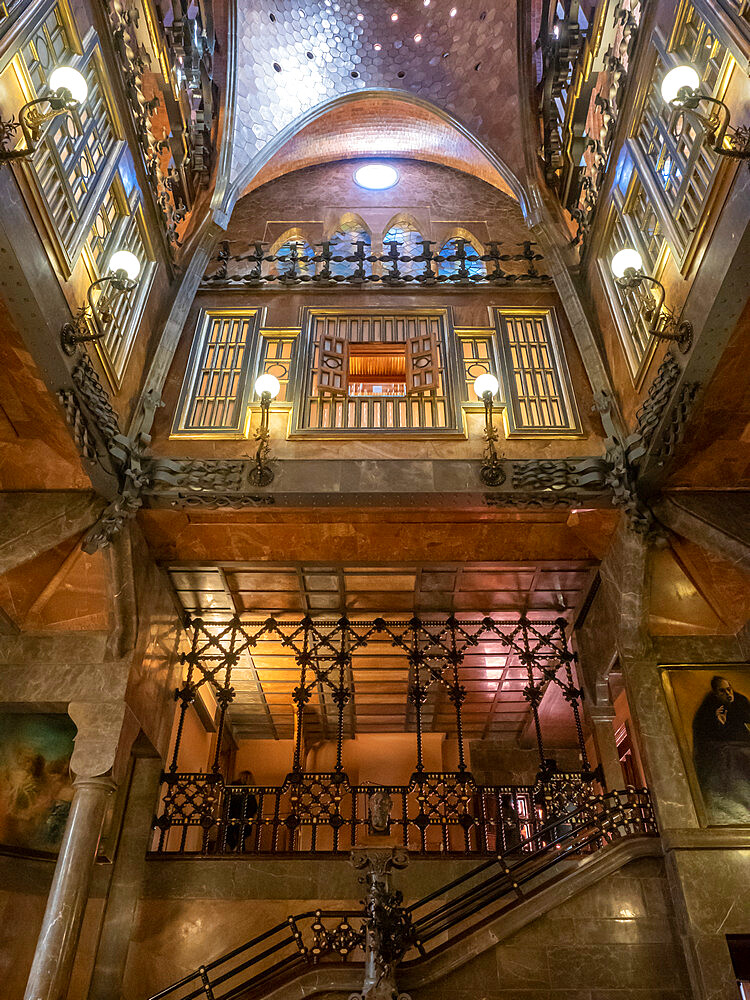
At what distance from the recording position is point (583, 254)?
10.0 m

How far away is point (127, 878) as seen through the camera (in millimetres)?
8234

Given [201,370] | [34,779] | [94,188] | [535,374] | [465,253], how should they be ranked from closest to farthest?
[94,188], [34,779], [535,374], [201,370], [465,253]

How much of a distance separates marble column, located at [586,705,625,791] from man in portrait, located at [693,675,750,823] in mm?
1954

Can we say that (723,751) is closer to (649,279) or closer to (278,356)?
(649,279)

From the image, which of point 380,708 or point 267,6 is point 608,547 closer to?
point 380,708

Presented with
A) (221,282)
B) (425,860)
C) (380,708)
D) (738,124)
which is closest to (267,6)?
(221,282)

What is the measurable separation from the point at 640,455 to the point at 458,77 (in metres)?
8.84

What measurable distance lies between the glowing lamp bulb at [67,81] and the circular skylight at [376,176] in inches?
325

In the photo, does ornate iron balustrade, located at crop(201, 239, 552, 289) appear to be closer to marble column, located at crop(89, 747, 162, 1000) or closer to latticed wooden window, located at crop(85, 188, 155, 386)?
latticed wooden window, located at crop(85, 188, 155, 386)

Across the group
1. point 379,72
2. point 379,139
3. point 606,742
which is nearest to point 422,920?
point 606,742

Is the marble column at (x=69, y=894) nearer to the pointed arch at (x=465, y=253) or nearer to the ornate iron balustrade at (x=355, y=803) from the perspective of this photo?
the ornate iron balustrade at (x=355, y=803)

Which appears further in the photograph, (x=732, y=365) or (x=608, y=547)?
(x=608, y=547)

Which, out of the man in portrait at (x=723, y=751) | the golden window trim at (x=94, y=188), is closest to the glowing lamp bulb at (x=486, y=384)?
the man in portrait at (x=723, y=751)

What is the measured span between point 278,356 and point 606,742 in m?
6.79
